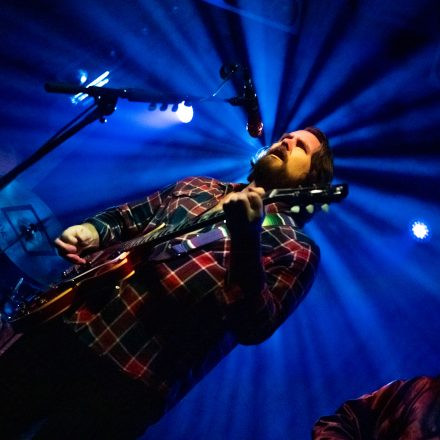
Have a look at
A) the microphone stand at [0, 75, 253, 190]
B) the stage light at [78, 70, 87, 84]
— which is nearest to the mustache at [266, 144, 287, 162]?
the microphone stand at [0, 75, 253, 190]

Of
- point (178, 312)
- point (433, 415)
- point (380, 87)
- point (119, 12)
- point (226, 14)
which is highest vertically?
point (119, 12)

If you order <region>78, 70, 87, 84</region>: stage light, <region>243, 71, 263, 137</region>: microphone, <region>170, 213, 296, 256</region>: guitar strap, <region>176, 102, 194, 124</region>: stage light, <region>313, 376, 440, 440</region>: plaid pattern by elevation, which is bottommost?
<region>313, 376, 440, 440</region>: plaid pattern

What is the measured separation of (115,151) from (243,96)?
3.07m

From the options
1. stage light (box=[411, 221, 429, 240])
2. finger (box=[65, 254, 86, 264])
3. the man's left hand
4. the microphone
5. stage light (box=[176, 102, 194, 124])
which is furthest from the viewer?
stage light (box=[176, 102, 194, 124])

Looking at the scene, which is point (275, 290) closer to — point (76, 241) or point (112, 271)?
point (112, 271)

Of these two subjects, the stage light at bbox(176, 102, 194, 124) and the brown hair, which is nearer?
the brown hair

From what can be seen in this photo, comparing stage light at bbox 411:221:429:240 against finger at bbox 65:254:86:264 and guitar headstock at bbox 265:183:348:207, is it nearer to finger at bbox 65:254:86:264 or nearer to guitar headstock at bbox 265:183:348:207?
guitar headstock at bbox 265:183:348:207

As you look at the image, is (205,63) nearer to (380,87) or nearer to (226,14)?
(226,14)

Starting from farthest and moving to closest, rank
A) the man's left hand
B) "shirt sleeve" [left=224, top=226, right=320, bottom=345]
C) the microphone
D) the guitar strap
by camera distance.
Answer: the microphone, the guitar strap, "shirt sleeve" [left=224, top=226, right=320, bottom=345], the man's left hand

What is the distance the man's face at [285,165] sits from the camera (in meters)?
2.08

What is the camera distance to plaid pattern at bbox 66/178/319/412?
1349 mm

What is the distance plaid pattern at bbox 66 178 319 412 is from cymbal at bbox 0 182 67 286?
2.44 meters

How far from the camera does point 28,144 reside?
15.7ft

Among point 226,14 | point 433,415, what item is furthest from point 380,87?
point 433,415
